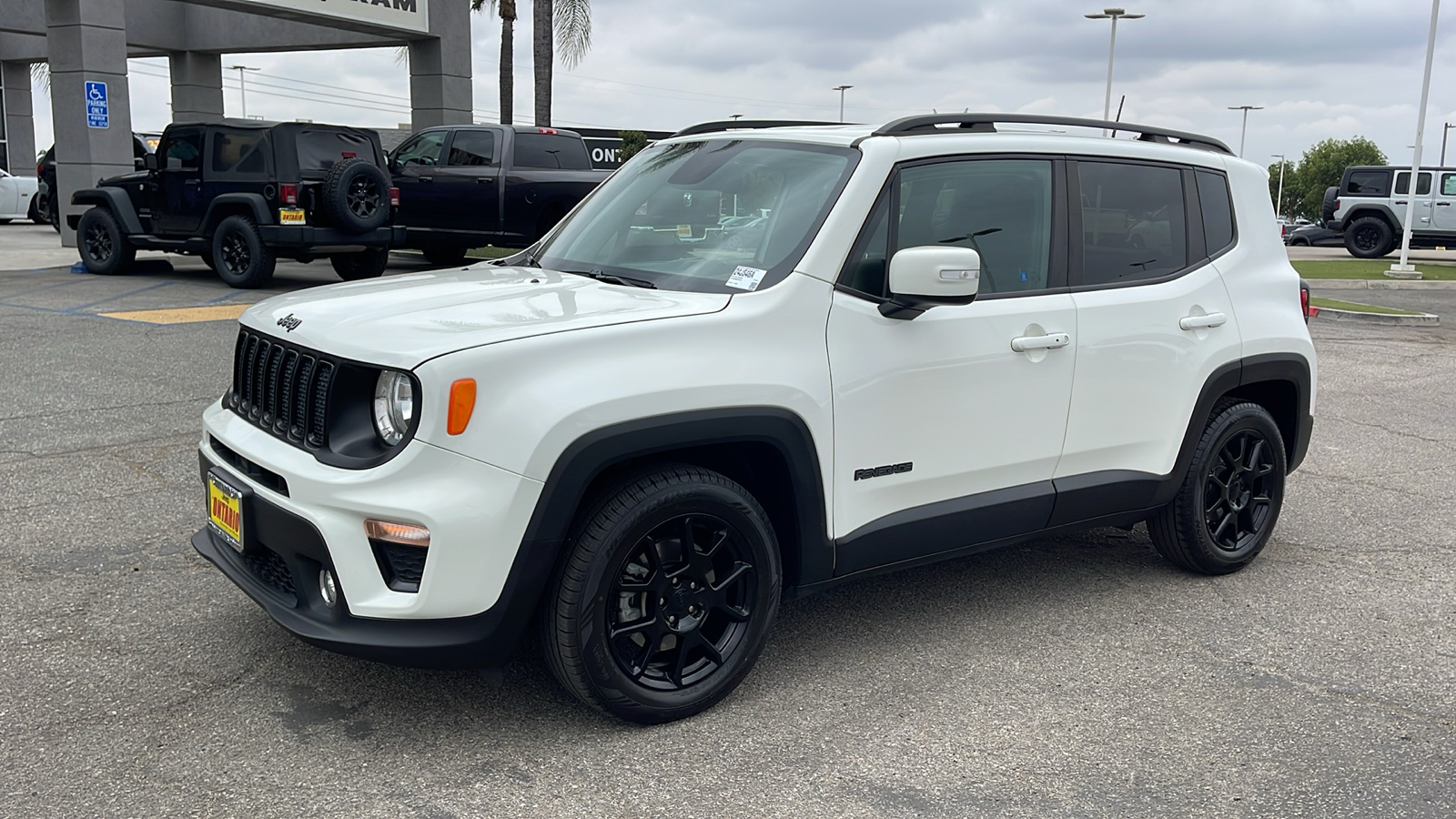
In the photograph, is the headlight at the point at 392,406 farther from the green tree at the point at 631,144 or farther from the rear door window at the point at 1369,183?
the rear door window at the point at 1369,183

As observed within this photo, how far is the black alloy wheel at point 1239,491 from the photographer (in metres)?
4.86

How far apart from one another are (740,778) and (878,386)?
1.23m

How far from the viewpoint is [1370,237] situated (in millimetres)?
27500

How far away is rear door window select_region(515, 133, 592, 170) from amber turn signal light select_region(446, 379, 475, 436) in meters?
13.2

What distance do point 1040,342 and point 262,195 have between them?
1130cm

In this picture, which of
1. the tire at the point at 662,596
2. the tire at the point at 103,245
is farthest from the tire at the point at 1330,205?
the tire at the point at 662,596

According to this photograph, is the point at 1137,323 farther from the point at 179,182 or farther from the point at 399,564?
the point at 179,182

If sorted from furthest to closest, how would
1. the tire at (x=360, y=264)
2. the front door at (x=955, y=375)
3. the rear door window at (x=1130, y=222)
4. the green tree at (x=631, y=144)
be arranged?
the green tree at (x=631, y=144) → the tire at (x=360, y=264) → the rear door window at (x=1130, y=222) → the front door at (x=955, y=375)

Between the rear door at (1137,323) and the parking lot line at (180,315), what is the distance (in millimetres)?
8918

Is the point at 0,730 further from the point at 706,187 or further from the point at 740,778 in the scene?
the point at 706,187

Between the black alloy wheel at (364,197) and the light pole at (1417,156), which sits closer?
the black alloy wheel at (364,197)

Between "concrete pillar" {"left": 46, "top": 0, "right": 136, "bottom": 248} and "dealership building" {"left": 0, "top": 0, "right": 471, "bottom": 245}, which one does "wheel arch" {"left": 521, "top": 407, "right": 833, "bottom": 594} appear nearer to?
"dealership building" {"left": 0, "top": 0, "right": 471, "bottom": 245}

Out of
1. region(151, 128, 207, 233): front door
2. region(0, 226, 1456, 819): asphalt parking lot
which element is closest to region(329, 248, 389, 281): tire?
region(151, 128, 207, 233): front door

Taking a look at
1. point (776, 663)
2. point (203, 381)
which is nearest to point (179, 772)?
point (776, 663)
